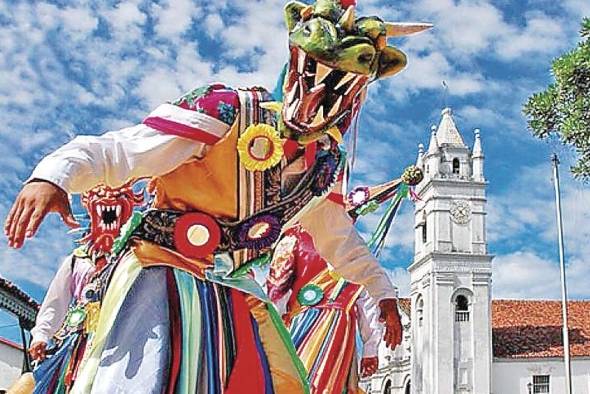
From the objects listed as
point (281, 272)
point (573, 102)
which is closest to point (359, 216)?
point (281, 272)

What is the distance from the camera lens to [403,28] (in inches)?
109

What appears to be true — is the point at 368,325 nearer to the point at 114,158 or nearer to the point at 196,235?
the point at 196,235

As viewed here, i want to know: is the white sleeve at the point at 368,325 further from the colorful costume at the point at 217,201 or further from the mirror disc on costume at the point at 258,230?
the mirror disc on costume at the point at 258,230

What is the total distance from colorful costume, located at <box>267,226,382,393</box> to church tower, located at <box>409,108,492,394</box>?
3511cm

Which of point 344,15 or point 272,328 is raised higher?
point 344,15

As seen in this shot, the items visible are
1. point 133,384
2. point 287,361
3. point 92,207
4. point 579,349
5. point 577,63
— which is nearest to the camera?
point 133,384

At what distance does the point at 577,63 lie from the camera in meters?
8.38

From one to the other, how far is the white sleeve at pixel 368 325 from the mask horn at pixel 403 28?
3.05 meters

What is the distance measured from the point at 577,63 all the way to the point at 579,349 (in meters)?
35.2

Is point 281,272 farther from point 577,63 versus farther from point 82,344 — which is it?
point 577,63

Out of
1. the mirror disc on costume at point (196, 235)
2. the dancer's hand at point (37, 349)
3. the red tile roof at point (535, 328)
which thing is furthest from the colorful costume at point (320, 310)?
the red tile roof at point (535, 328)

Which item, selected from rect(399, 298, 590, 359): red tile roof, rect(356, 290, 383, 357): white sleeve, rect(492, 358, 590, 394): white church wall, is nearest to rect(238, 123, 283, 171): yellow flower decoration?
rect(356, 290, 383, 357): white sleeve

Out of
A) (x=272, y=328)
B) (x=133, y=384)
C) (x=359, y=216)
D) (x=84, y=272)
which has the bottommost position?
(x=133, y=384)

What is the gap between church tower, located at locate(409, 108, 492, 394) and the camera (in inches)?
1576
